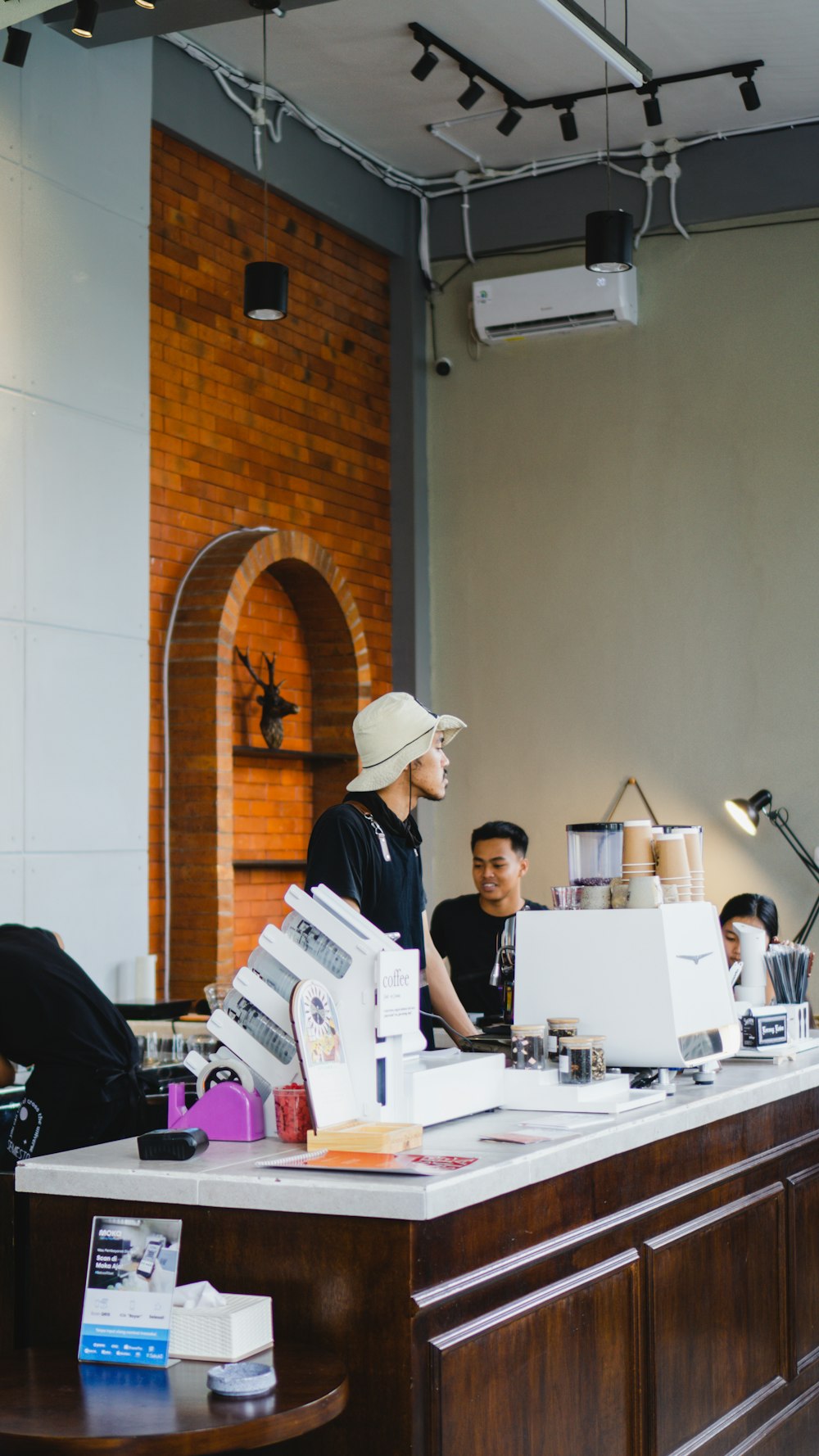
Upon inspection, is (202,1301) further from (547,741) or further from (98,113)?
(547,741)

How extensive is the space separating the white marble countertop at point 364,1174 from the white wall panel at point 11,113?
3.58 meters

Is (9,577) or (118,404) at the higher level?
(118,404)

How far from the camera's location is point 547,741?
7391 millimetres

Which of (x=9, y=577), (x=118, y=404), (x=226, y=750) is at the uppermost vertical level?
(x=118, y=404)

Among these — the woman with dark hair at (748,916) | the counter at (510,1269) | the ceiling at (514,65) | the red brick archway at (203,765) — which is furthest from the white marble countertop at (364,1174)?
the ceiling at (514,65)

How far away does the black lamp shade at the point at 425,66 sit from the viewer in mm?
6105

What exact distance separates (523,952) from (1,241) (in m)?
3.06

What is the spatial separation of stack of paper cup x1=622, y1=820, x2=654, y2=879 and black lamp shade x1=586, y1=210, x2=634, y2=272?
321cm

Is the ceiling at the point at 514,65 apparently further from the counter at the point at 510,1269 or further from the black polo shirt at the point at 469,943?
the counter at the point at 510,1269

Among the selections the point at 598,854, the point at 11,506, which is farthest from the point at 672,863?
the point at 11,506

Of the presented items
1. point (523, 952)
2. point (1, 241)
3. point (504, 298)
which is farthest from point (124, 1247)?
point (504, 298)

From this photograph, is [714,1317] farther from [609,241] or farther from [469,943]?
[609,241]

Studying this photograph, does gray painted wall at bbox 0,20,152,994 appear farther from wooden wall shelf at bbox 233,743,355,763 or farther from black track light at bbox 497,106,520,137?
black track light at bbox 497,106,520,137

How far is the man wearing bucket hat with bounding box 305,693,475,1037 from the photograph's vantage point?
3.43 metres
